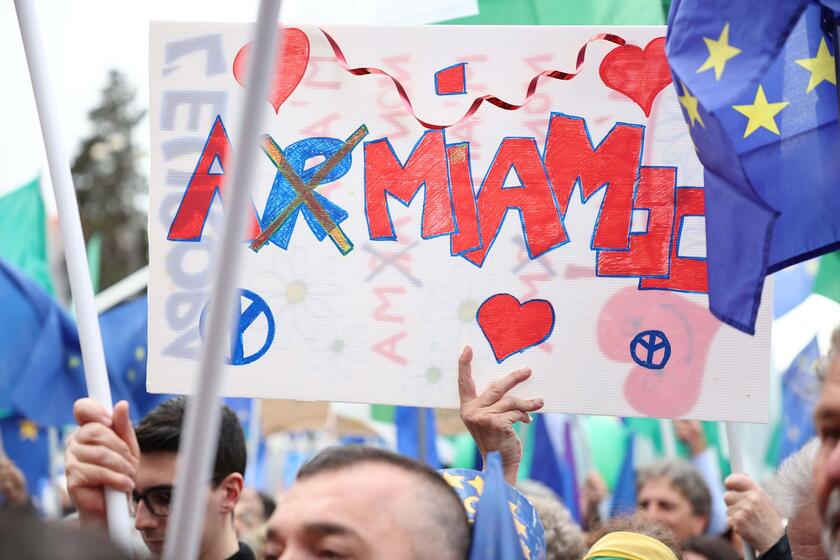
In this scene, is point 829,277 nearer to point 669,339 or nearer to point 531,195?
point 669,339

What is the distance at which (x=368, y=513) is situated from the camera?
1.98 m

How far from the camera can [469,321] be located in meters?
2.96

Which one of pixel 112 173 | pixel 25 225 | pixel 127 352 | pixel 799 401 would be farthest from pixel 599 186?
pixel 112 173

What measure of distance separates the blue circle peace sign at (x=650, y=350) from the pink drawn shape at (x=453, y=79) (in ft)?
2.57

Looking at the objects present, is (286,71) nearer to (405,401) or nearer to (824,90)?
(405,401)

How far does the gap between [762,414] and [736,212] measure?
0.65m

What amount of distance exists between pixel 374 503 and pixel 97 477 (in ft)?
1.74

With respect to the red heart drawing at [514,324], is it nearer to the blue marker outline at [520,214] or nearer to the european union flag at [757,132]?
the blue marker outline at [520,214]

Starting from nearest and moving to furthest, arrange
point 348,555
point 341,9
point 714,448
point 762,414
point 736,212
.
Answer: point 348,555 < point 736,212 < point 762,414 < point 341,9 < point 714,448

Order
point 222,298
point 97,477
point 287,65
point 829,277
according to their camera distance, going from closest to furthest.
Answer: point 222,298, point 97,477, point 287,65, point 829,277

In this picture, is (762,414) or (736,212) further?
(762,414)

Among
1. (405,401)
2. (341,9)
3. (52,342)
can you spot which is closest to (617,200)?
(405,401)

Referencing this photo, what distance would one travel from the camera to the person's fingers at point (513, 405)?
2711 mm

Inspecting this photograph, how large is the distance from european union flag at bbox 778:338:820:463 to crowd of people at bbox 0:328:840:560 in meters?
1.77
